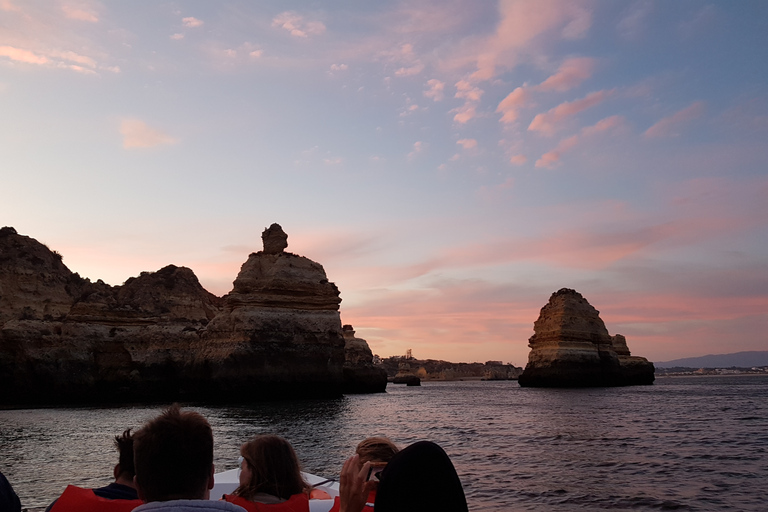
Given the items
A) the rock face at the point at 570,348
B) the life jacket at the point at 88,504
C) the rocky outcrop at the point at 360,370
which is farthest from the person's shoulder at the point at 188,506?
the rock face at the point at 570,348

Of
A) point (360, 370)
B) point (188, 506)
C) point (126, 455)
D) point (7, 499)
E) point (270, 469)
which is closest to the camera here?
point (188, 506)

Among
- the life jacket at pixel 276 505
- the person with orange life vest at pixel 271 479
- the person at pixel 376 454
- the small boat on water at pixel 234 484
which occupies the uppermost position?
the person at pixel 376 454

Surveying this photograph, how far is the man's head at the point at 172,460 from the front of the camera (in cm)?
268

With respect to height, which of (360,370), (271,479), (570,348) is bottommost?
(271,479)

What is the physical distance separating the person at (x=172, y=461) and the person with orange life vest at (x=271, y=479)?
1034mm

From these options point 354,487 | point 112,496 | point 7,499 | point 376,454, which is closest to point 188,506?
point 354,487

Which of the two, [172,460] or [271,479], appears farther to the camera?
[271,479]

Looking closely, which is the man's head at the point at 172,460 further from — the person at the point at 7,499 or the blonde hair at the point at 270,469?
the blonde hair at the point at 270,469

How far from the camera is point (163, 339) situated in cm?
4900

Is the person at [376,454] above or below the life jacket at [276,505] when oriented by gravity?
above

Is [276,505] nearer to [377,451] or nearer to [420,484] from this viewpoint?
[377,451]

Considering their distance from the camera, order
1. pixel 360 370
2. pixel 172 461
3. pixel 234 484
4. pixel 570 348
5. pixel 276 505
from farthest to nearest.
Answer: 1. pixel 570 348
2. pixel 360 370
3. pixel 234 484
4. pixel 276 505
5. pixel 172 461

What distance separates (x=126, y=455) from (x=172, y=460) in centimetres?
161

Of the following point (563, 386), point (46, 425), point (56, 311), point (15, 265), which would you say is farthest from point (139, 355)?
point (563, 386)
